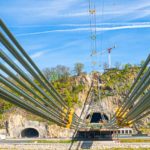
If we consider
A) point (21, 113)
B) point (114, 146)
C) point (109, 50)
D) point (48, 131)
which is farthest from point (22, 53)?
point (109, 50)

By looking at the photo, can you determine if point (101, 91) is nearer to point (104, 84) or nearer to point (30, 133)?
point (104, 84)

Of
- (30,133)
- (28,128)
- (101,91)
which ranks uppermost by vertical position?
(101,91)

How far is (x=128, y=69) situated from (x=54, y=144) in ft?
91.2

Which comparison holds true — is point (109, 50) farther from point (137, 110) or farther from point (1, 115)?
point (137, 110)

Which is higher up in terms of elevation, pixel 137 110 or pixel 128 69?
pixel 128 69

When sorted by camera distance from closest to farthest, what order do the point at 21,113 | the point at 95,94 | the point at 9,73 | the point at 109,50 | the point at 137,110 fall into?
the point at 9,73 → the point at 137,110 → the point at 21,113 → the point at 95,94 → the point at 109,50

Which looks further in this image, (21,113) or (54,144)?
(21,113)

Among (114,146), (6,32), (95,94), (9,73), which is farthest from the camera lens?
(95,94)

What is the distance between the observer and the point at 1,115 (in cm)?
4862

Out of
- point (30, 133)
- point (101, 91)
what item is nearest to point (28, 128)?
point (30, 133)

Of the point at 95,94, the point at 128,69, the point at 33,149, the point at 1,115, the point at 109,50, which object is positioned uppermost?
the point at 109,50

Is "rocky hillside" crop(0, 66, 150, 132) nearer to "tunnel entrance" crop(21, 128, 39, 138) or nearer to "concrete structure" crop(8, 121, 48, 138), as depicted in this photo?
"tunnel entrance" crop(21, 128, 39, 138)

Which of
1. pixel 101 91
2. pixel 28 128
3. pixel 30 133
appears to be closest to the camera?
pixel 28 128

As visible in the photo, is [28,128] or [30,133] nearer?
[28,128]
